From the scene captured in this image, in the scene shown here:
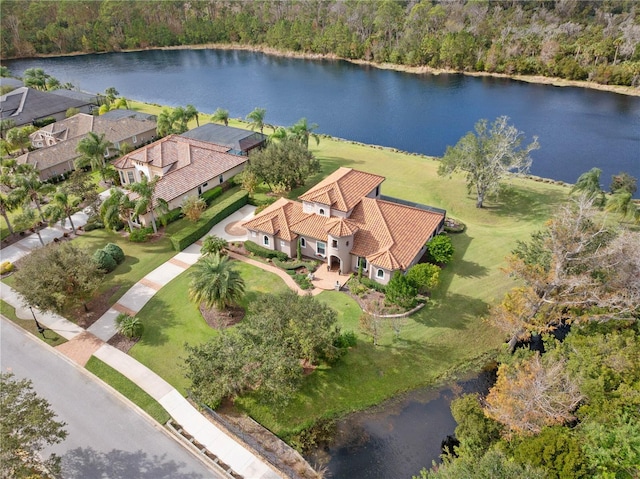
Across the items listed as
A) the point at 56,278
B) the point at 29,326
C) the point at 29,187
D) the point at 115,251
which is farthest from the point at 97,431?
the point at 29,187

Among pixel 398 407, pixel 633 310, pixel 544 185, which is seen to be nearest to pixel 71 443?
pixel 398 407

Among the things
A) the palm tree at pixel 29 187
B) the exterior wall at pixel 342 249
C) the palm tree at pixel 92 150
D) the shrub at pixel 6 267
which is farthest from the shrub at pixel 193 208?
the shrub at pixel 6 267

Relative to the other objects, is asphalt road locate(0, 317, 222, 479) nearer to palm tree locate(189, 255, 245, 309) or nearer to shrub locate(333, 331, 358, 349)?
palm tree locate(189, 255, 245, 309)

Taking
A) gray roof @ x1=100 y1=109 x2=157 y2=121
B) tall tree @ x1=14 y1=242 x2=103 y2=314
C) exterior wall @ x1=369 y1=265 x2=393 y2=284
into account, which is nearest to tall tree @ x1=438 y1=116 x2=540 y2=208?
exterior wall @ x1=369 y1=265 x2=393 y2=284

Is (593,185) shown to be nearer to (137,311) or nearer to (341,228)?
(341,228)

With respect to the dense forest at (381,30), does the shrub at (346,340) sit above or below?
below

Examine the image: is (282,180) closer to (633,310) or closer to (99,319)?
(99,319)

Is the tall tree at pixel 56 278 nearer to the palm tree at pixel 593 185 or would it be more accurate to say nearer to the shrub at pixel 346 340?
the shrub at pixel 346 340
